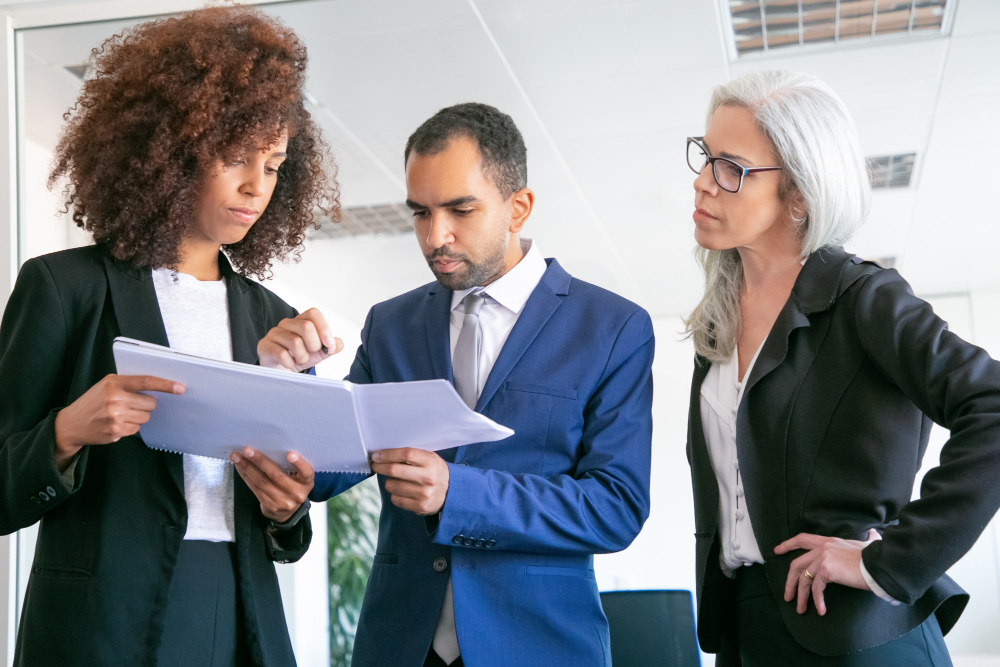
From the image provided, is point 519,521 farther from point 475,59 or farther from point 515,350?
point 475,59

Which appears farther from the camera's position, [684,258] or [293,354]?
[684,258]

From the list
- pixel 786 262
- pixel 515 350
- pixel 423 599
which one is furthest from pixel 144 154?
pixel 786 262

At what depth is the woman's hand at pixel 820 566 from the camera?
144 centimetres

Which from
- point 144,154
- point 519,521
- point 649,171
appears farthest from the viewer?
point 649,171

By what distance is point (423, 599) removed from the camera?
1.60 meters

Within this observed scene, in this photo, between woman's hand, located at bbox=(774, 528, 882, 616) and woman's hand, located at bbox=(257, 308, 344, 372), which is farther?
woman's hand, located at bbox=(257, 308, 344, 372)

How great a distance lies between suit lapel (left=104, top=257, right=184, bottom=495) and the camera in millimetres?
1494

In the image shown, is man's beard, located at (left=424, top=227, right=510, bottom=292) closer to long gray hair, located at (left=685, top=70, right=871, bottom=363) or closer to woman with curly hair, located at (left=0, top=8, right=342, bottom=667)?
woman with curly hair, located at (left=0, top=8, right=342, bottom=667)

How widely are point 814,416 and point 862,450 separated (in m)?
0.10

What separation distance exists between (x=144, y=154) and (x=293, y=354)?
507 mm

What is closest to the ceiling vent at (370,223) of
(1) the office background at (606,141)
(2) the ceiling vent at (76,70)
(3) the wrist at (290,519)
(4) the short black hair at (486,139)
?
(1) the office background at (606,141)

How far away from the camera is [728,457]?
1.73 metres

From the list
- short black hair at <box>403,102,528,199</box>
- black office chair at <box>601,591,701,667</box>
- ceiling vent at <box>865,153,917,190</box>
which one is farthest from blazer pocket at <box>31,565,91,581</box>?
ceiling vent at <box>865,153,917,190</box>

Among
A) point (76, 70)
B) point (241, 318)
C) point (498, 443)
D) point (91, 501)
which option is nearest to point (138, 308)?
point (241, 318)
